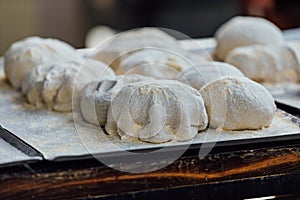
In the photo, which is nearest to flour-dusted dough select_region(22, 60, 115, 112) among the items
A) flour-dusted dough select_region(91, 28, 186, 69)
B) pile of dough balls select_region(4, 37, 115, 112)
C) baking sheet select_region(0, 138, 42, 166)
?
pile of dough balls select_region(4, 37, 115, 112)

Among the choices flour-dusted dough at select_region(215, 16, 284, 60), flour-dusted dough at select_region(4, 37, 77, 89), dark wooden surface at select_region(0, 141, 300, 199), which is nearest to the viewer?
dark wooden surface at select_region(0, 141, 300, 199)

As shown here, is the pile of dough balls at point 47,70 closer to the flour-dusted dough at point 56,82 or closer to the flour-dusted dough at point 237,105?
the flour-dusted dough at point 56,82

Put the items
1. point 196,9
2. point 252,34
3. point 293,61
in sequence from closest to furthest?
point 293,61 < point 252,34 < point 196,9

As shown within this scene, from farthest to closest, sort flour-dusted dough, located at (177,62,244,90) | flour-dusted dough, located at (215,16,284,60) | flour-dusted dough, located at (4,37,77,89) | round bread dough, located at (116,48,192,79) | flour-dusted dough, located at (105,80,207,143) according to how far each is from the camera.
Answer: flour-dusted dough, located at (215,16,284,60) < flour-dusted dough, located at (4,37,77,89) < round bread dough, located at (116,48,192,79) < flour-dusted dough, located at (177,62,244,90) < flour-dusted dough, located at (105,80,207,143)

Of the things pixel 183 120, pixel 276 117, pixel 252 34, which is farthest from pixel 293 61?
pixel 183 120

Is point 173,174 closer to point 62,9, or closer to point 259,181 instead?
point 259,181

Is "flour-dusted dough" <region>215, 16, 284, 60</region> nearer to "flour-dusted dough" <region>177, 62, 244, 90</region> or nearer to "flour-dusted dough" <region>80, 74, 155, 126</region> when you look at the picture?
"flour-dusted dough" <region>177, 62, 244, 90</region>
